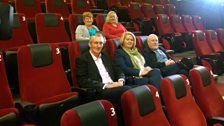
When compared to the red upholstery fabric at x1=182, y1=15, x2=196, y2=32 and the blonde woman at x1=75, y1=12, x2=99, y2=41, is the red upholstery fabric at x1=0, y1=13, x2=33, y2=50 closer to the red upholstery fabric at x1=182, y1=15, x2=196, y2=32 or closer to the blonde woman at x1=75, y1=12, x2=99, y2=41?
the blonde woman at x1=75, y1=12, x2=99, y2=41

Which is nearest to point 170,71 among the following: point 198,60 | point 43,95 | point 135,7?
point 198,60

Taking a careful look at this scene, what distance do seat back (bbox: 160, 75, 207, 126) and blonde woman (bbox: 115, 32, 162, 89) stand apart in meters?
0.64

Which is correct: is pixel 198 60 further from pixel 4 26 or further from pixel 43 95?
pixel 4 26

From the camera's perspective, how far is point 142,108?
164 centimetres

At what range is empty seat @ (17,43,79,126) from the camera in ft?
6.01

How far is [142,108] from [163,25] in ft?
12.1

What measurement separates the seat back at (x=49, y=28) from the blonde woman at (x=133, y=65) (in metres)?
0.78

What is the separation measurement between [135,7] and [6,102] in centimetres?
404

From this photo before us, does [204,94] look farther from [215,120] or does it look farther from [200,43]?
[200,43]

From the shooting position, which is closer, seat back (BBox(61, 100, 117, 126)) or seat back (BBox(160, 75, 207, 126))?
seat back (BBox(61, 100, 117, 126))

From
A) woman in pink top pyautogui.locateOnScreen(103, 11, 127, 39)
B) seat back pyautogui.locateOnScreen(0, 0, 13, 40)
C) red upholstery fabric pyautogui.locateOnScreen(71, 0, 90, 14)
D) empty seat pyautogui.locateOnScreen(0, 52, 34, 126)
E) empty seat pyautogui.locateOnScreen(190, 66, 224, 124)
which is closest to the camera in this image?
seat back pyautogui.locateOnScreen(0, 0, 13, 40)

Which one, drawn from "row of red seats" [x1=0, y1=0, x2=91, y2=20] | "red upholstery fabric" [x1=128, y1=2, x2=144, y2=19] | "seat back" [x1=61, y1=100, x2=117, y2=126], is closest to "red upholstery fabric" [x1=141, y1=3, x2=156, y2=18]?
"red upholstery fabric" [x1=128, y1=2, x2=144, y2=19]

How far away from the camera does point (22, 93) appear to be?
204 cm

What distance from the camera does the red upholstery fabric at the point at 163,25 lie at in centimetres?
506
